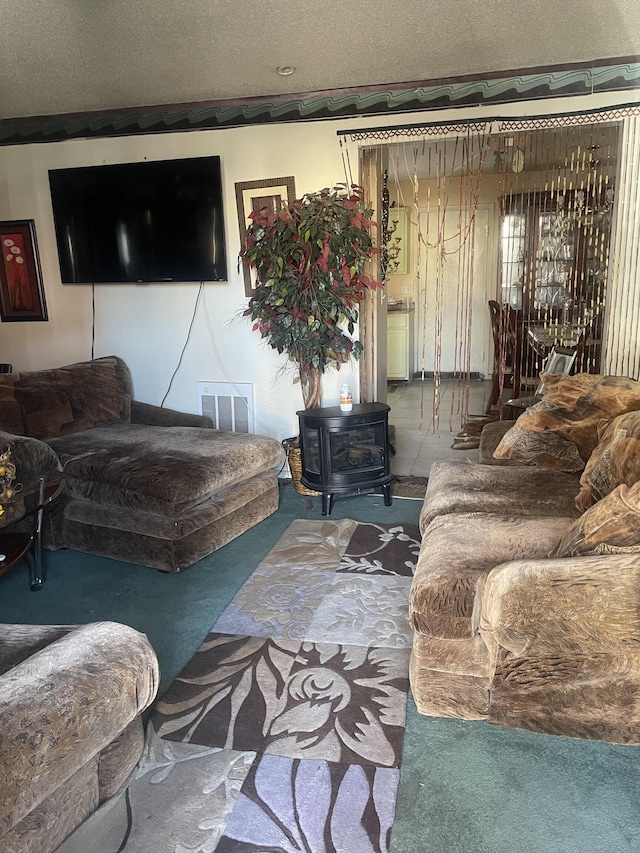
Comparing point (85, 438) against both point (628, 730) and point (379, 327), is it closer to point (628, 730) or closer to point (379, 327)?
point (379, 327)

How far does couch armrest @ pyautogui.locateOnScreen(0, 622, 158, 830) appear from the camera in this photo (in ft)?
3.84

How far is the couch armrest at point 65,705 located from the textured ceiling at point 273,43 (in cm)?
253

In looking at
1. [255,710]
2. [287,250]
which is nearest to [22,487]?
[255,710]

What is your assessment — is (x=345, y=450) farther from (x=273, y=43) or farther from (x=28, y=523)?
(x=273, y=43)

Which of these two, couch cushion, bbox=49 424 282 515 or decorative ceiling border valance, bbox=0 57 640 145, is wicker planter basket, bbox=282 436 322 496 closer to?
couch cushion, bbox=49 424 282 515

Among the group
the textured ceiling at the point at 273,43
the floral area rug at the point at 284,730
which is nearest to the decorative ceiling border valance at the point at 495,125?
the textured ceiling at the point at 273,43

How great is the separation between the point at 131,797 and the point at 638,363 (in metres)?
3.33

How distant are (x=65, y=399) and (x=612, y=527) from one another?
319 centimetres

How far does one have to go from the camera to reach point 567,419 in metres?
2.66

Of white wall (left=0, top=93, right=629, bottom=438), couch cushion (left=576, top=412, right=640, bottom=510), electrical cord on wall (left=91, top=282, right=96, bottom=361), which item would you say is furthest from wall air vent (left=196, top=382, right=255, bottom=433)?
couch cushion (left=576, top=412, right=640, bottom=510)

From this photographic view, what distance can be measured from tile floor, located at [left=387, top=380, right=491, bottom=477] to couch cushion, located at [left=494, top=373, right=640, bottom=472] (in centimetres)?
111

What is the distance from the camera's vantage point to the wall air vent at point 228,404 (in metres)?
4.40

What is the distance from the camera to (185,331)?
4.45 metres

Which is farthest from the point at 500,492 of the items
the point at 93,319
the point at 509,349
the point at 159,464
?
the point at 93,319
